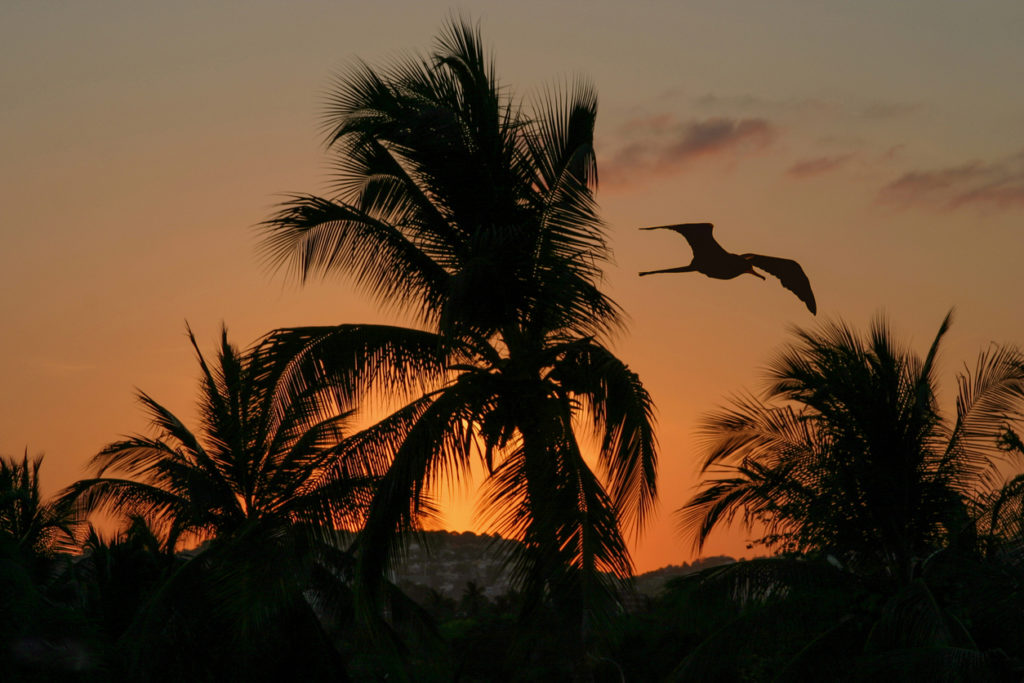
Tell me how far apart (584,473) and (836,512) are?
4.78m

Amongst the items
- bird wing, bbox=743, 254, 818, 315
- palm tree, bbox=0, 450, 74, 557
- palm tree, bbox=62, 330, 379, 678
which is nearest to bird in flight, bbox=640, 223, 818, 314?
bird wing, bbox=743, 254, 818, 315

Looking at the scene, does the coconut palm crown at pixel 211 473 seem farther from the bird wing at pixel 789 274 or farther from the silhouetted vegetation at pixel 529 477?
the bird wing at pixel 789 274

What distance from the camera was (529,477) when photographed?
11508mm

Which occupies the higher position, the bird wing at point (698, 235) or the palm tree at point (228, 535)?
the bird wing at point (698, 235)

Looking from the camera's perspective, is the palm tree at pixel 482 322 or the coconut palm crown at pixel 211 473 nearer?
the palm tree at pixel 482 322

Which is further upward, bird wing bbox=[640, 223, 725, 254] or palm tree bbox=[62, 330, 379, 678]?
bird wing bbox=[640, 223, 725, 254]

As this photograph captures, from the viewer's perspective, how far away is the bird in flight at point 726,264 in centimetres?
1210

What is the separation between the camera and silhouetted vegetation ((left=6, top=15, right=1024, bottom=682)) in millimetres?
11156

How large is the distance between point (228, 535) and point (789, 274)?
405 inches

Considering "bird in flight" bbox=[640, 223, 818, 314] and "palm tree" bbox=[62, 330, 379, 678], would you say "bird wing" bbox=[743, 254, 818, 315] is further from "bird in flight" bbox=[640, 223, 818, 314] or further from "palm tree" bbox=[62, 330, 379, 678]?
"palm tree" bbox=[62, 330, 379, 678]

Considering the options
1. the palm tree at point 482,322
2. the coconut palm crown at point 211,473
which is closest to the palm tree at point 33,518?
the coconut palm crown at point 211,473

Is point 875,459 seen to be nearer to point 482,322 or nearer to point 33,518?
point 482,322

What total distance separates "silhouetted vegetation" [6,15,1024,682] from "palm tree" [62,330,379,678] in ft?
0.24

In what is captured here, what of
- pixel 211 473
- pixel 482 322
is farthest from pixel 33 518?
pixel 482 322
